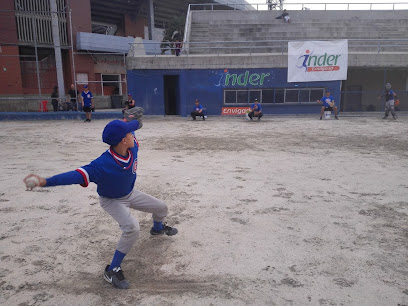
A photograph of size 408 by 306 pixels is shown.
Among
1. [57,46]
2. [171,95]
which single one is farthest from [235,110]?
[57,46]

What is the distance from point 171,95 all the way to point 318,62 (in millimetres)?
8998

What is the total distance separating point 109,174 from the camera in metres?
3.08

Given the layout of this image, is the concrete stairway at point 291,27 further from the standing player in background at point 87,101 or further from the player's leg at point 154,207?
the player's leg at point 154,207

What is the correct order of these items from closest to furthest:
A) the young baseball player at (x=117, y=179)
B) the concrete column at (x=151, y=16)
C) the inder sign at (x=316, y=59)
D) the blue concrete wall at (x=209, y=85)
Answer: the young baseball player at (x=117, y=179) → the inder sign at (x=316, y=59) → the blue concrete wall at (x=209, y=85) → the concrete column at (x=151, y=16)

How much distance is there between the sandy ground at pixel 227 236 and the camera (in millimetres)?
3037

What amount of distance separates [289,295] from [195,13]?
84.4 ft

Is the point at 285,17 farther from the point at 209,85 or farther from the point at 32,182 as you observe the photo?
the point at 32,182

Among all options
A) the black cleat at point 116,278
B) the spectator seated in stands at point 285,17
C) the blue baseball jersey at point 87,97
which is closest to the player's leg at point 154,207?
the black cleat at point 116,278

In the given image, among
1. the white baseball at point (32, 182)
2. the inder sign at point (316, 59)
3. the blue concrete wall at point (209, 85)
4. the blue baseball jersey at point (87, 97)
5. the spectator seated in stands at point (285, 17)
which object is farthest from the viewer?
the spectator seated in stands at point (285, 17)

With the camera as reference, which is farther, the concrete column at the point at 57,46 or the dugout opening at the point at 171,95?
the concrete column at the point at 57,46

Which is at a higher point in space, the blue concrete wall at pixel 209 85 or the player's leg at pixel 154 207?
the blue concrete wall at pixel 209 85

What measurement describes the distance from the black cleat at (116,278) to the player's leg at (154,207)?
27.4 inches

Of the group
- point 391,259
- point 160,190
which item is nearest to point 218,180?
point 160,190

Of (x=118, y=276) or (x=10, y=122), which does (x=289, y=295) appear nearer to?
(x=118, y=276)
